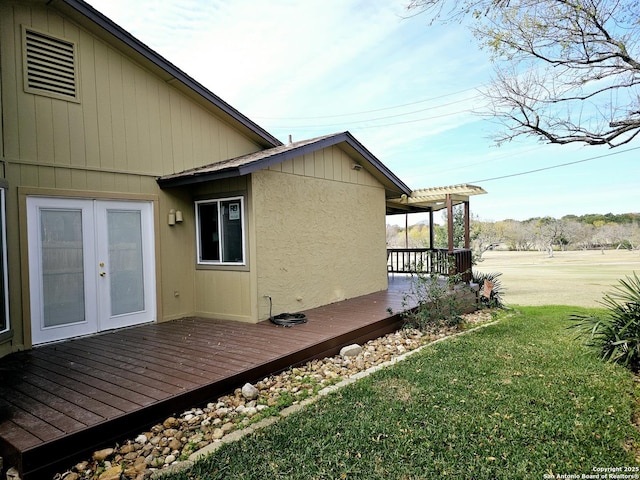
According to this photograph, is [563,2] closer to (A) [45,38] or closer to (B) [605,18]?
(B) [605,18]

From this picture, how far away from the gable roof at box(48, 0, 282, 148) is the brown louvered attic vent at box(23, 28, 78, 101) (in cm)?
48

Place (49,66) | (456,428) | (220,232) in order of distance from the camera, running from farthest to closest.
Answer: (220,232)
(49,66)
(456,428)

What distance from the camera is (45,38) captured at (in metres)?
5.77

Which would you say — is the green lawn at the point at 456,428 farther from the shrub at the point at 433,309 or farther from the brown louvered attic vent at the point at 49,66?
the brown louvered attic vent at the point at 49,66

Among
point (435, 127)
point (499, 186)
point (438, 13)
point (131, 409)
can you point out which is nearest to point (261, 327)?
point (131, 409)

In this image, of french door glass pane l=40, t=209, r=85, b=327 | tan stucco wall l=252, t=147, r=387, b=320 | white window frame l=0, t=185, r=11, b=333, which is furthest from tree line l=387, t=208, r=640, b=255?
white window frame l=0, t=185, r=11, b=333

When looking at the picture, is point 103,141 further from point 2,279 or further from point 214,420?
point 214,420

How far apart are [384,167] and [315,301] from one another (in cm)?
382

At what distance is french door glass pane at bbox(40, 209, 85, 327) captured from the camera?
570cm

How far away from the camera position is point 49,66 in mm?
5750

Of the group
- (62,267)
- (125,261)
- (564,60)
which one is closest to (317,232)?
(125,261)

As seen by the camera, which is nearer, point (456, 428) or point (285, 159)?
point (456, 428)

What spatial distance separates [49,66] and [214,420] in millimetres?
5651

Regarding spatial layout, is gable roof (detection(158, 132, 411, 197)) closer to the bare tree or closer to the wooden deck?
the wooden deck
